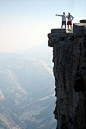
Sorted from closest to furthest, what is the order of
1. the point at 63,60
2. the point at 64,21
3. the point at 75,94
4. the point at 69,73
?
the point at 75,94 → the point at 69,73 → the point at 63,60 → the point at 64,21

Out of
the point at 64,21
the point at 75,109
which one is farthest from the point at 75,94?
the point at 64,21

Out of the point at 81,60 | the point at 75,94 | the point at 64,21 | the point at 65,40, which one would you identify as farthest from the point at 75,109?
the point at 64,21

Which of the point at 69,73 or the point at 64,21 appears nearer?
the point at 69,73

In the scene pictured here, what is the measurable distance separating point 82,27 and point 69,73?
487cm

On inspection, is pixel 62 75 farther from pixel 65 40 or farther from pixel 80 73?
pixel 80 73

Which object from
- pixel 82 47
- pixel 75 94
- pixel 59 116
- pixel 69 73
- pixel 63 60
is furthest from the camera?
pixel 59 116

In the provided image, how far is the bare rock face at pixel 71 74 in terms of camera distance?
1467 centimetres

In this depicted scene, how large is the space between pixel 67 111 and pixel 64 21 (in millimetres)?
9389

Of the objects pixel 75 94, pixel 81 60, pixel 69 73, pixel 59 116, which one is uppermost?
pixel 81 60

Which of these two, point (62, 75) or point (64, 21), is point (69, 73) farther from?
point (64, 21)

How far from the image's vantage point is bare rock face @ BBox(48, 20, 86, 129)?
14673 mm

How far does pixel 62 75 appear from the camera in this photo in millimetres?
20016

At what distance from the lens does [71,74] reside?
17938mm

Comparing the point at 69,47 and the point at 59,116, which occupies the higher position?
the point at 69,47
